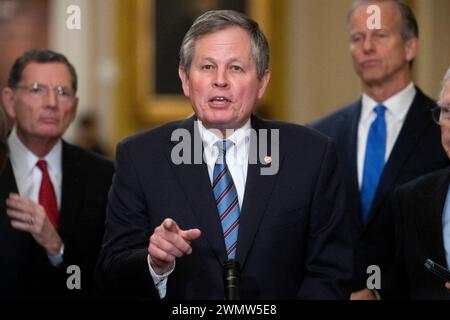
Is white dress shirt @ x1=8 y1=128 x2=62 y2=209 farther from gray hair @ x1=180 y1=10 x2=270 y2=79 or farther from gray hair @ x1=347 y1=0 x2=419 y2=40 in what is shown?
gray hair @ x1=347 y1=0 x2=419 y2=40

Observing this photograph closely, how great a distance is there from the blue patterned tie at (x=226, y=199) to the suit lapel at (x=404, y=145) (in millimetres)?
883

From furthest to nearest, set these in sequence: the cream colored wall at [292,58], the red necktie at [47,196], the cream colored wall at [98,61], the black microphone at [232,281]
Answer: the cream colored wall at [98,61] → the cream colored wall at [292,58] → the red necktie at [47,196] → the black microphone at [232,281]

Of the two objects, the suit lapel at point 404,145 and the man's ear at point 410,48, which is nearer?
the suit lapel at point 404,145

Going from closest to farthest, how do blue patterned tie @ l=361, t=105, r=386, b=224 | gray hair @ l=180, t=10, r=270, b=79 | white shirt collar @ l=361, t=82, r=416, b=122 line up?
gray hair @ l=180, t=10, r=270, b=79
blue patterned tie @ l=361, t=105, r=386, b=224
white shirt collar @ l=361, t=82, r=416, b=122

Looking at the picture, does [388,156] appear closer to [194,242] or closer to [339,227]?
[339,227]

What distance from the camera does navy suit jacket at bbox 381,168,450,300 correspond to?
284cm

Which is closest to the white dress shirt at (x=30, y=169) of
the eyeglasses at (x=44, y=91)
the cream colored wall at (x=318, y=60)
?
the eyeglasses at (x=44, y=91)

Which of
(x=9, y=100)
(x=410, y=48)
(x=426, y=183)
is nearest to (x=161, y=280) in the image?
(x=426, y=183)

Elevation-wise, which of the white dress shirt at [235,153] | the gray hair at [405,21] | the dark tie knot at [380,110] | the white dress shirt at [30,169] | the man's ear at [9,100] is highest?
the gray hair at [405,21]

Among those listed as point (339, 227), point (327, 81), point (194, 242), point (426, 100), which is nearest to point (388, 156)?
point (426, 100)

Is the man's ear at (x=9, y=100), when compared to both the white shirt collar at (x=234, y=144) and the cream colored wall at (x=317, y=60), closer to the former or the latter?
the white shirt collar at (x=234, y=144)

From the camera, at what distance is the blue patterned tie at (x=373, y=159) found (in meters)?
3.42

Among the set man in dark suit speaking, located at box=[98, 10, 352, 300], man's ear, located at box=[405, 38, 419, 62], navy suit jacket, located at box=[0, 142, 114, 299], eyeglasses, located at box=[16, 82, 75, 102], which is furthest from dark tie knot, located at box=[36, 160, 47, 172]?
man's ear, located at box=[405, 38, 419, 62]

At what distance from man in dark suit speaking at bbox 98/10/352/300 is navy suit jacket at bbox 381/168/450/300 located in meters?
0.34
